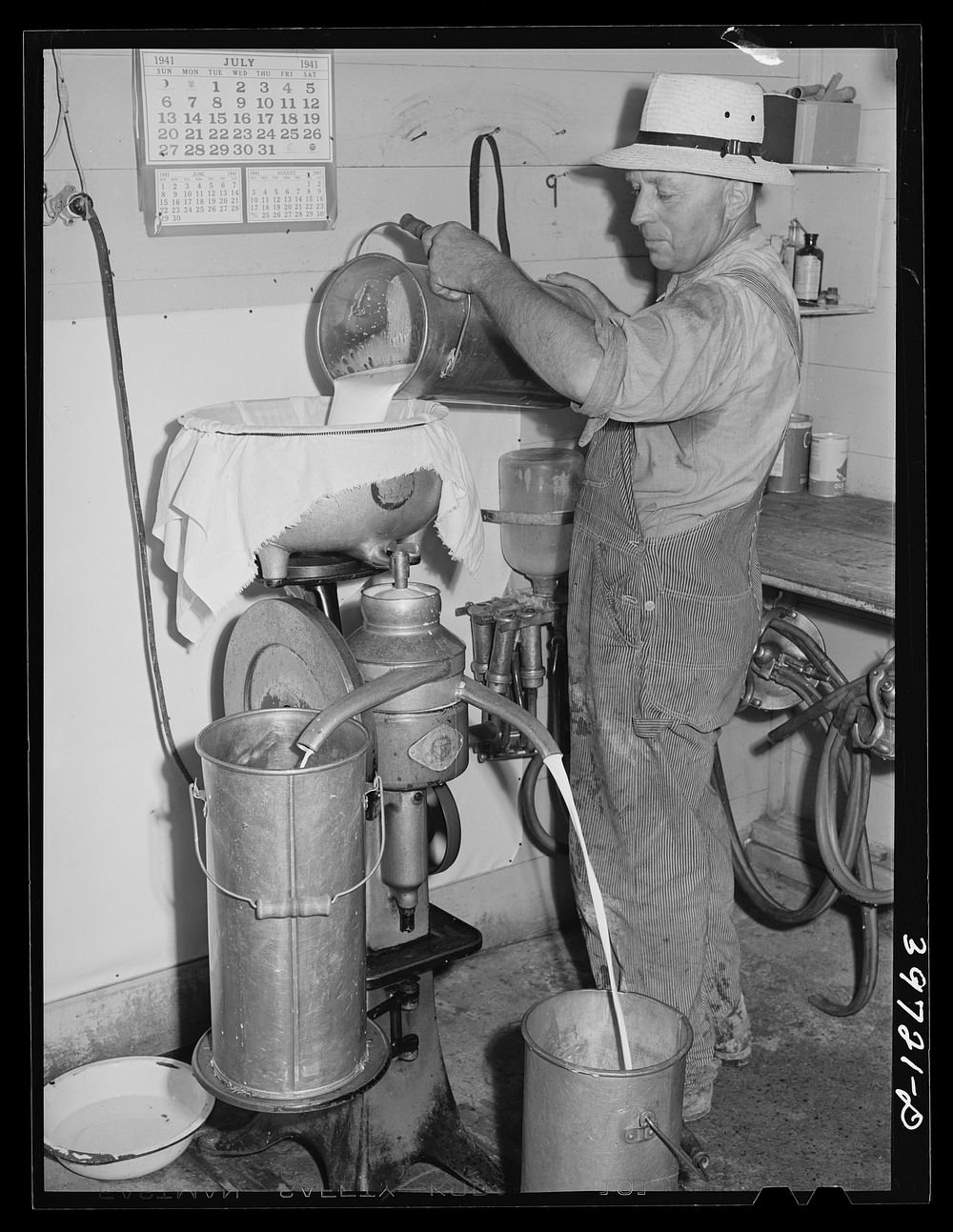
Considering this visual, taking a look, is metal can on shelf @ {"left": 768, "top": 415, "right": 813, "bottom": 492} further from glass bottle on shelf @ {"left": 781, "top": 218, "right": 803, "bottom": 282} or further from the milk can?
Answer: the milk can

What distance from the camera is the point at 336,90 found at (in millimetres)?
2975

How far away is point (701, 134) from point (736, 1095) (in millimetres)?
1968

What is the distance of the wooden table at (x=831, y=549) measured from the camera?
10.1 feet

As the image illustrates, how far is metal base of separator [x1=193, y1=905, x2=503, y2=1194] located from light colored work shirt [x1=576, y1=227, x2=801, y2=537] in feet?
2.94

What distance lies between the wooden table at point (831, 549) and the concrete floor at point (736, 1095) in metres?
1.03

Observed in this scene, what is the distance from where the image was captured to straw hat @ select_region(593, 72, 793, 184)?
2.66 m

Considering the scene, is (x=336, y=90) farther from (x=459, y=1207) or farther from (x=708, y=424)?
(x=459, y=1207)

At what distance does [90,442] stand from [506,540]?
0.99 m

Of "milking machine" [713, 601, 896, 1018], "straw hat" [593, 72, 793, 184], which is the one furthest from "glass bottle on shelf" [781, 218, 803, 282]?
"straw hat" [593, 72, 793, 184]

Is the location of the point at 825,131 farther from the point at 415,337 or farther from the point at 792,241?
the point at 415,337

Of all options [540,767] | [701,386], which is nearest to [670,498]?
[701,386]

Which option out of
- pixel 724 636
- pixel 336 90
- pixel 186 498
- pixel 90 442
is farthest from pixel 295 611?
pixel 336 90

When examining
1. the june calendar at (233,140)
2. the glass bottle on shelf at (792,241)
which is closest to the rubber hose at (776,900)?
the glass bottle on shelf at (792,241)

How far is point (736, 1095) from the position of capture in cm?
320
